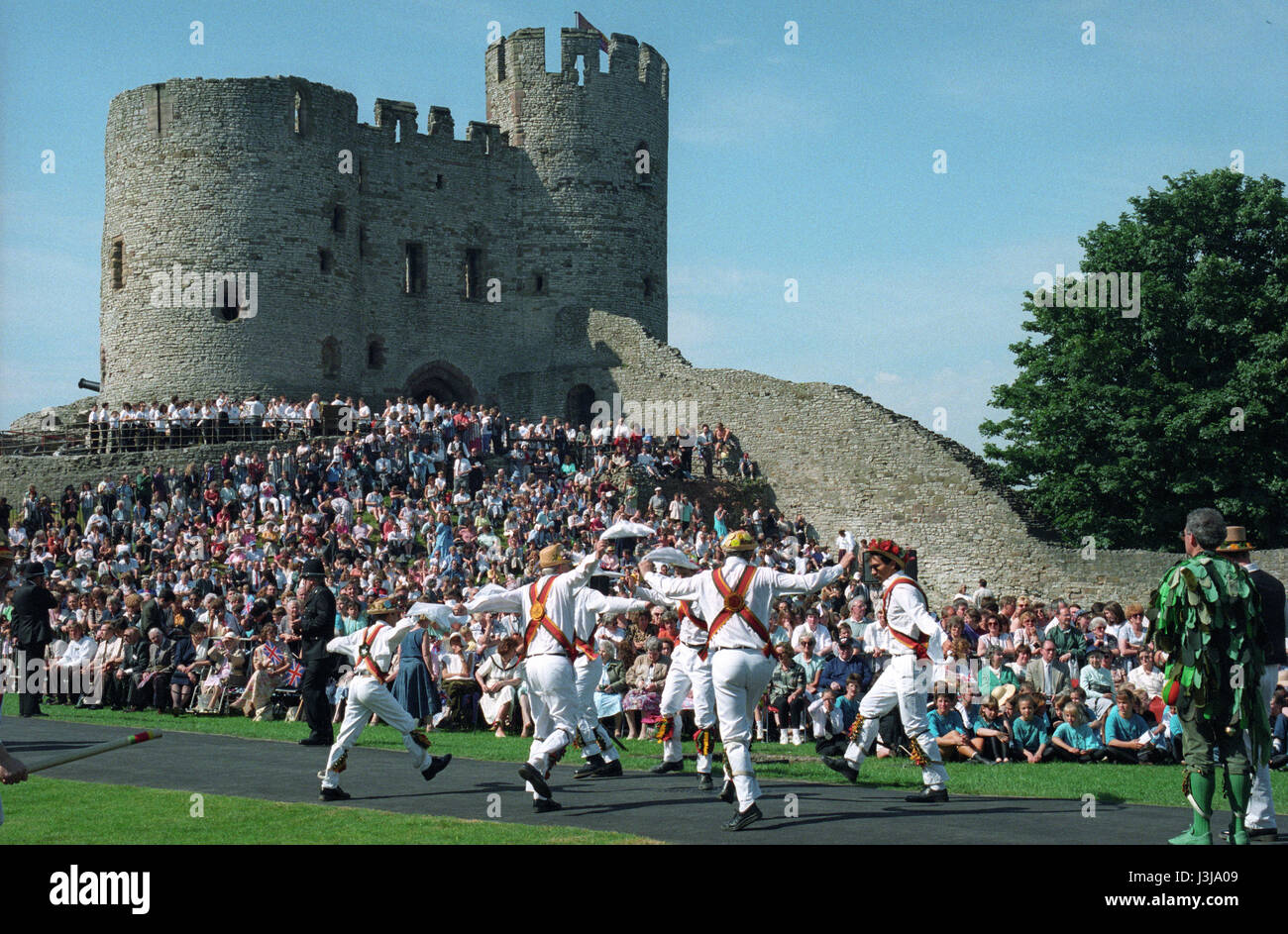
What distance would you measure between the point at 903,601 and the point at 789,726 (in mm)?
6359

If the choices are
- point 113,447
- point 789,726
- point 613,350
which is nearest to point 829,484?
point 613,350

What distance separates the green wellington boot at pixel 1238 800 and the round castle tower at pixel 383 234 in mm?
40084

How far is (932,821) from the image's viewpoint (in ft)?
37.2

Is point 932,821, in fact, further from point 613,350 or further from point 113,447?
point 613,350

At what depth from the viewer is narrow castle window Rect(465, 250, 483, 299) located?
172 ft

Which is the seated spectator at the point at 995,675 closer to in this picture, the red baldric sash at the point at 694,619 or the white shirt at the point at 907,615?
the red baldric sash at the point at 694,619

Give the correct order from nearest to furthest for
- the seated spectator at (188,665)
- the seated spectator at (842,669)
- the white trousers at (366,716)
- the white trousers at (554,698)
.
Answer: the white trousers at (554,698) < the white trousers at (366,716) < the seated spectator at (842,669) < the seated spectator at (188,665)

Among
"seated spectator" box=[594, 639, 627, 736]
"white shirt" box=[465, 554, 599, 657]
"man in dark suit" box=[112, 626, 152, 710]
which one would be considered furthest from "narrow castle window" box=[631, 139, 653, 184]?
"white shirt" box=[465, 554, 599, 657]

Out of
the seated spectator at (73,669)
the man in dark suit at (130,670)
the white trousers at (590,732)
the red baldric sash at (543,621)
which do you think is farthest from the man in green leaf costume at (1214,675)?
the seated spectator at (73,669)

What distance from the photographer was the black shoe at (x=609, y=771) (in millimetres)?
14539

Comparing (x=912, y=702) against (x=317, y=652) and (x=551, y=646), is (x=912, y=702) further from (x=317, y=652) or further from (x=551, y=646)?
(x=317, y=652)

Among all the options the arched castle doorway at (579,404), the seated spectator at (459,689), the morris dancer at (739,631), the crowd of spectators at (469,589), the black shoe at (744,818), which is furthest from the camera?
the arched castle doorway at (579,404)

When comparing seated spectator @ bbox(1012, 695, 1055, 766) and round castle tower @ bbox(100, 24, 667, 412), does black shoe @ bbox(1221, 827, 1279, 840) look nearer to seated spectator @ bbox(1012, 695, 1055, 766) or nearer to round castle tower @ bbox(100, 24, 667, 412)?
seated spectator @ bbox(1012, 695, 1055, 766)

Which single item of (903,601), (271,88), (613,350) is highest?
(271,88)
